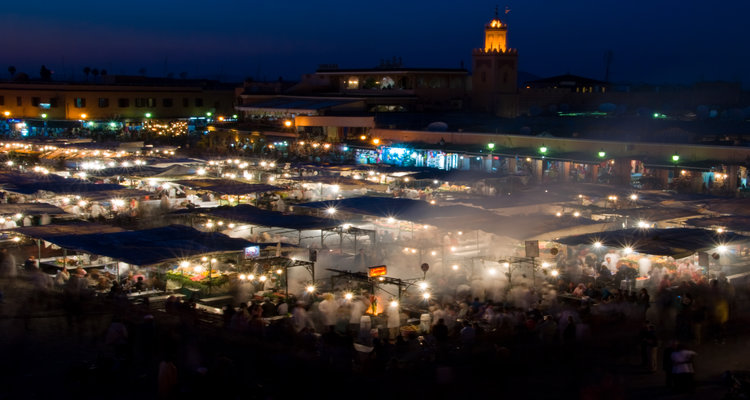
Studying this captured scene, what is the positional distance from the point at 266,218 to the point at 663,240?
26.7 ft

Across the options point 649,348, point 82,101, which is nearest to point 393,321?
point 649,348

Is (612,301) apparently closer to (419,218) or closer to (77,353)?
(419,218)

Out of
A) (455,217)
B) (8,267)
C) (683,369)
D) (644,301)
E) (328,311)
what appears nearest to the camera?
(683,369)

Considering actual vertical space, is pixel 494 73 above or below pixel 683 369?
above

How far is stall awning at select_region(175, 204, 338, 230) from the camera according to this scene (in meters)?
16.8

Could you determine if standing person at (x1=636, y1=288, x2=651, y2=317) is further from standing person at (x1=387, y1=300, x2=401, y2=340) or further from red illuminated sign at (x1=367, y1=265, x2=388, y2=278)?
red illuminated sign at (x1=367, y1=265, x2=388, y2=278)

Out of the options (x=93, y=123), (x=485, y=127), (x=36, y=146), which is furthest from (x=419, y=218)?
(x=93, y=123)

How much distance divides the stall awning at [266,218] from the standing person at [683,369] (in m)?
8.29

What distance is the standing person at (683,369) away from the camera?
31.4 feet

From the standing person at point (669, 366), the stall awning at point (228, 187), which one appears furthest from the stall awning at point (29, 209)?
the standing person at point (669, 366)

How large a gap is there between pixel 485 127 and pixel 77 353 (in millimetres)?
24388

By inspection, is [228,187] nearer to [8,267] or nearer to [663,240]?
[8,267]

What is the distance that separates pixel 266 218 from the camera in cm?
1780

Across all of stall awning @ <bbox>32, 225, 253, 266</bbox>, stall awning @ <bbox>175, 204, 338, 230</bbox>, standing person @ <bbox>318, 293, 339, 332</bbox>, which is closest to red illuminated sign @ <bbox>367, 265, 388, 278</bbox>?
standing person @ <bbox>318, 293, 339, 332</bbox>
